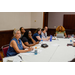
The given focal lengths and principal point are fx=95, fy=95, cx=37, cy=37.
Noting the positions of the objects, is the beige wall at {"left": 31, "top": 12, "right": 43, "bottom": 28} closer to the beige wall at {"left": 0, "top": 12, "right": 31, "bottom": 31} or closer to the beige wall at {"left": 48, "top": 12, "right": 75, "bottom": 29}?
the beige wall at {"left": 0, "top": 12, "right": 31, "bottom": 31}

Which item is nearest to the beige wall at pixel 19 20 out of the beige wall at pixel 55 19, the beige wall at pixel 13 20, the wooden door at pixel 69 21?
the beige wall at pixel 13 20

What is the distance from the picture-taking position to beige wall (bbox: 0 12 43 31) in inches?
169

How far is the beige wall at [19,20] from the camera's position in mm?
4282

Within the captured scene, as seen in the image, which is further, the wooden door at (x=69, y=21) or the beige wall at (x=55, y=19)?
the beige wall at (x=55, y=19)

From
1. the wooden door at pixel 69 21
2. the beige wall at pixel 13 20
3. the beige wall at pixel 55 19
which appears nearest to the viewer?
the beige wall at pixel 13 20

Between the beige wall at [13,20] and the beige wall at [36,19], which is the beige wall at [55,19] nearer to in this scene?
the beige wall at [36,19]

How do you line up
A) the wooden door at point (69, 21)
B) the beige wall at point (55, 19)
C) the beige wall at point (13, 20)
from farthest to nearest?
1. the beige wall at point (55, 19)
2. the wooden door at point (69, 21)
3. the beige wall at point (13, 20)

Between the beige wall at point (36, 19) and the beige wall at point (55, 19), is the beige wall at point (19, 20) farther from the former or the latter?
the beige wall at point (55, 19)

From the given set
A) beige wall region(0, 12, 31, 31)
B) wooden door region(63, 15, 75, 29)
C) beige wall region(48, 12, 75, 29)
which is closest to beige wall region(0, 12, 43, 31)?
beige wall region(0, 12, 31, 31)
